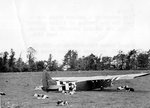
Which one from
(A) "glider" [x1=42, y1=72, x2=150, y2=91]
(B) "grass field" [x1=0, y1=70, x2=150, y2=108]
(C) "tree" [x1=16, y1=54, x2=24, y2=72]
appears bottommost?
(B) "grass field" [x1=0, y1=70, x2=150, y2=108]

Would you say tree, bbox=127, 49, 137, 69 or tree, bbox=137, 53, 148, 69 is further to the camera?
tree, bbox=137, 53, 148, 69

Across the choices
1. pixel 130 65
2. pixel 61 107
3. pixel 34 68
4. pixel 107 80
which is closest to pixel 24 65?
pixel 34 68

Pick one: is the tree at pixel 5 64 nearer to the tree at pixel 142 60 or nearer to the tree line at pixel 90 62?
the tree line at pixel 90 62

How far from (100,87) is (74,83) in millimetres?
3682

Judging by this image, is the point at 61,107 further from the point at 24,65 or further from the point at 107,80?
the point at 24,65

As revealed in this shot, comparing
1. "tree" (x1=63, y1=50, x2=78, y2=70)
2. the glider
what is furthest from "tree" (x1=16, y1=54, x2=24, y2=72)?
the glider

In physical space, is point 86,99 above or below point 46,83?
below

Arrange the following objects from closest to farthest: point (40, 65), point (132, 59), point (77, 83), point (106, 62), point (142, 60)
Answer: point (77, 83) < point (40, 65) < point (142, 60) < point (132, 59) < point (106, 62)

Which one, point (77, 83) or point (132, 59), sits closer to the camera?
point (77, 83)

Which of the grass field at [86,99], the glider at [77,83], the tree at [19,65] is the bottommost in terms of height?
the grass field at [86,99]

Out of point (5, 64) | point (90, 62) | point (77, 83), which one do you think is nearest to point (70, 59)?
point (90, 62)

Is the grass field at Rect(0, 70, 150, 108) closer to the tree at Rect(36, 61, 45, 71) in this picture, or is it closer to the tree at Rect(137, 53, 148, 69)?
the tree at Rect(36, 61, 45, 71)

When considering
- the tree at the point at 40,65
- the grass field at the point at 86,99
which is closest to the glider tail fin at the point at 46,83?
the grass field at the point at 86,99

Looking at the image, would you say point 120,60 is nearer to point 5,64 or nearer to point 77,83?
point 5,64
